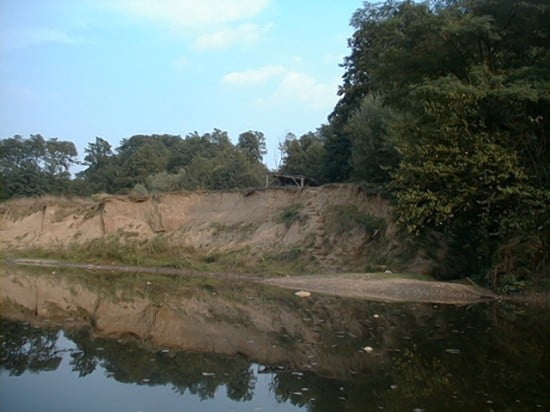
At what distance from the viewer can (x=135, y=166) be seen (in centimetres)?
8125

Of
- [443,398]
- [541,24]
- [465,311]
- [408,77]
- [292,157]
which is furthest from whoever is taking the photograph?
[292,157]

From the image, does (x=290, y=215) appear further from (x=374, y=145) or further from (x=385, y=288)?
(x=385, y=288)

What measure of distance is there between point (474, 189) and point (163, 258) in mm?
20414

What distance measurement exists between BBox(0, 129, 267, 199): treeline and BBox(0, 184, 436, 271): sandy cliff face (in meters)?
18.5

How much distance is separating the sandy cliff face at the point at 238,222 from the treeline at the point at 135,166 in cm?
1853

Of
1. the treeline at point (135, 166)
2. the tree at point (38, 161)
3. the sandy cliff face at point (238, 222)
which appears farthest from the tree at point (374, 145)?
the tree at point (38, 161)

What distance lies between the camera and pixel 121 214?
42094mm

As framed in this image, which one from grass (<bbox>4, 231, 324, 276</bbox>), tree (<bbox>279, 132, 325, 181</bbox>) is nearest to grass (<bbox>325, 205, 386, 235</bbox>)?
grass (<bbox>4, 231, 324, 276</bbox>)

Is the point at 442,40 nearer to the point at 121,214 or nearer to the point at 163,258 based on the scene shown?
the point at 163,258

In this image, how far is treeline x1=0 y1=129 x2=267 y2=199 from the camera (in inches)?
2749

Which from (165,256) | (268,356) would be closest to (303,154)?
(165,256)

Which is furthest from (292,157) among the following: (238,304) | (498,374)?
(498,374)

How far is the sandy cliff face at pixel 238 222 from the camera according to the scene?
31.1m

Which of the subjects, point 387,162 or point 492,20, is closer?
point 492,20
